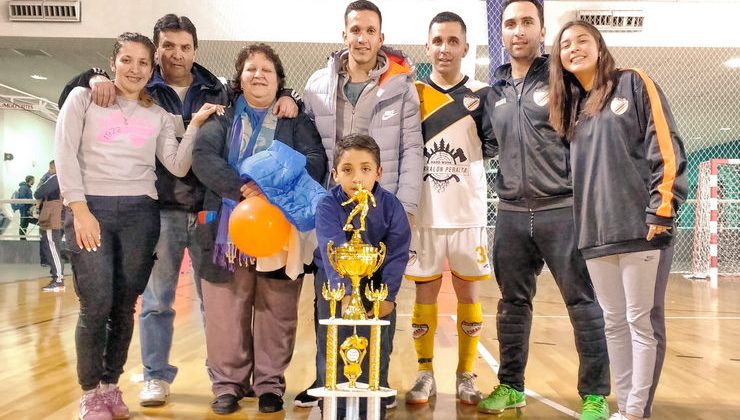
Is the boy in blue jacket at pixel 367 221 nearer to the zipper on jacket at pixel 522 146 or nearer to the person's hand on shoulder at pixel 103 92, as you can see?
the zipper on jacket at pixel 522 146

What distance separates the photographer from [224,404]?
2.44 m

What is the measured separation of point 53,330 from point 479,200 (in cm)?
334

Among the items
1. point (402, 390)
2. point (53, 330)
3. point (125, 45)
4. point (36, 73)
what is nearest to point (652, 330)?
point (402, 390)

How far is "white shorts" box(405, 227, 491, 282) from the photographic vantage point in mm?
2699

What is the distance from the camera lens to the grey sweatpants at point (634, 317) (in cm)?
209

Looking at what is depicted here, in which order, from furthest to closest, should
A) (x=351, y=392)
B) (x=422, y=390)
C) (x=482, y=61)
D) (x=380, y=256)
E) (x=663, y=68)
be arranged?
(x=663, y=68), (x=482, y=61), (x=422, y=390), (x=380, y=256), (x=351, y=392)

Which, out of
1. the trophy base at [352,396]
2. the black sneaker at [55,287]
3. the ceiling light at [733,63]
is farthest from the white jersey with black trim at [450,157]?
the ceiling light at [733,63]

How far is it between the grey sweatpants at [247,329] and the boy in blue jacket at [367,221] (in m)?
0.57

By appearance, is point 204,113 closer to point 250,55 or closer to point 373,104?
point 250,55

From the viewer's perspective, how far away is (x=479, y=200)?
2783mm

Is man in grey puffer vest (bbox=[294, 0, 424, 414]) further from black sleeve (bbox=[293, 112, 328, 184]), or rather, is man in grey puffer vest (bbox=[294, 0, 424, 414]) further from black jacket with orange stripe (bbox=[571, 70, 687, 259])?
black jacket with orange stripe (bbox=[571, 70, 687, 259])

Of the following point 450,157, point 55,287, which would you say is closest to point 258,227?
point 450,157

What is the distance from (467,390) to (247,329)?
96 centimetres

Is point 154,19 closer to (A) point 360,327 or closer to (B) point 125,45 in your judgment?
(B) point 125,45
